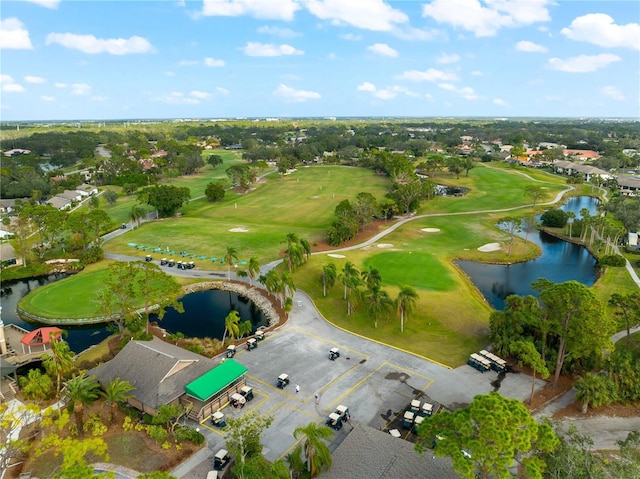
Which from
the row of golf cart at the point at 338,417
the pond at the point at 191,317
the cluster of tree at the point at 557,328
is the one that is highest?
the cluster of tree at the point at 557,328

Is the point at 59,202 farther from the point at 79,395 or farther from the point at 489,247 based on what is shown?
the point at 489,247

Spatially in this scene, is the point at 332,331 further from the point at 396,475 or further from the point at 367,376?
the point at 396,475

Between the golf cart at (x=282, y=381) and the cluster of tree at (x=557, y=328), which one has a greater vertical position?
the cluster of tree at (x=557, y=328)

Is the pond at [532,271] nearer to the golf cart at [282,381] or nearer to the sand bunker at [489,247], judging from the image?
the sand bunker at [489,247]

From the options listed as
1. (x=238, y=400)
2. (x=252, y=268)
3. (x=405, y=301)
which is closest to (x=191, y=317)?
(x=252, y=268)

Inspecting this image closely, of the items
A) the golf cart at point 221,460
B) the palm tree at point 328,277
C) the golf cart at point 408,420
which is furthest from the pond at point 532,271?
the golf cart at point 221,460

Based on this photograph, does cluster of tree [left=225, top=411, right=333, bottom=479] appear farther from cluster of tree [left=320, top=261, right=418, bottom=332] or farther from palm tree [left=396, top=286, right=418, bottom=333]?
palm tree [left=396, top=286, right=418, bottom=333]
